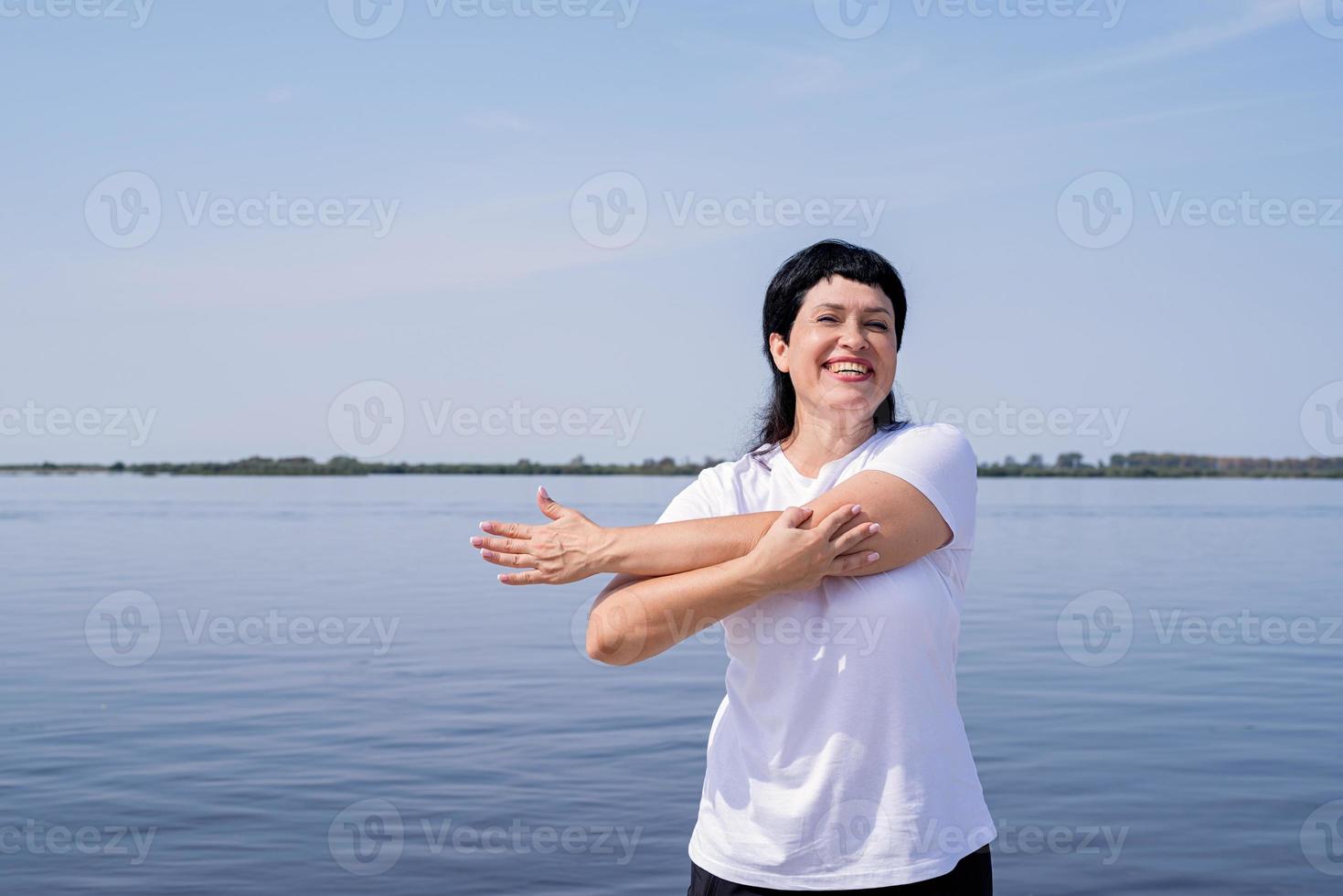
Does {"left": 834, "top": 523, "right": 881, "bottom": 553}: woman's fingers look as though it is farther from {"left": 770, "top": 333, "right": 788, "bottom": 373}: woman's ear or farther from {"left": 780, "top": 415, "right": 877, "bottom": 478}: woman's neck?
{"left": 770, "top": 333, "right": 788, "bottom": 373}: woman's ear

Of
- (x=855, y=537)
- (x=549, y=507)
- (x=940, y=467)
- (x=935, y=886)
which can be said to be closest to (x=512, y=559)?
(x=549, y=507)

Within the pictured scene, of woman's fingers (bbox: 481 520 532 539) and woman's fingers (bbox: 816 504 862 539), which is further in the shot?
woman's fingers (bbox: 481 520 532 539)

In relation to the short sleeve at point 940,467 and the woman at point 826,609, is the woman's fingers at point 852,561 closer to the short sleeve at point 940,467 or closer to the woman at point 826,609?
the woman at point 826,609

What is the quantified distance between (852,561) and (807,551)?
12cm

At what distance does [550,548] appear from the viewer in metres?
2.88

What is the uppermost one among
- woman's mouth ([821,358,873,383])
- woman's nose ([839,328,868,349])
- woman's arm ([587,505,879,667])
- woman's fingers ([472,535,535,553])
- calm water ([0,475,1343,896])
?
woman's nose ([839,328,868,349])

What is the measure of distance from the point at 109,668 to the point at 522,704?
5124 mm

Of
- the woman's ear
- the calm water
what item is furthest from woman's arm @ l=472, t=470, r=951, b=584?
the calm water

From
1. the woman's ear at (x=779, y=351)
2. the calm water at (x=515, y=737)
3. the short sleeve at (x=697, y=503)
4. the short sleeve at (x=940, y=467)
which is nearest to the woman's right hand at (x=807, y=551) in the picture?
the short sleeve at (x=940, y=467)

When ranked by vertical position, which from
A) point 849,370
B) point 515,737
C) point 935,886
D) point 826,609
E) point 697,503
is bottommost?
point 515,737

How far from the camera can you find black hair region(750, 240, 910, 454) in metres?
2.86

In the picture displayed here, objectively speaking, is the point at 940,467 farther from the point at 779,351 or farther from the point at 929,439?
the point at 779,351

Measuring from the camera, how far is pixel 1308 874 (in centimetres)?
704

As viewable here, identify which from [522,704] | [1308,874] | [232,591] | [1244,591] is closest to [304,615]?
[232,591]
